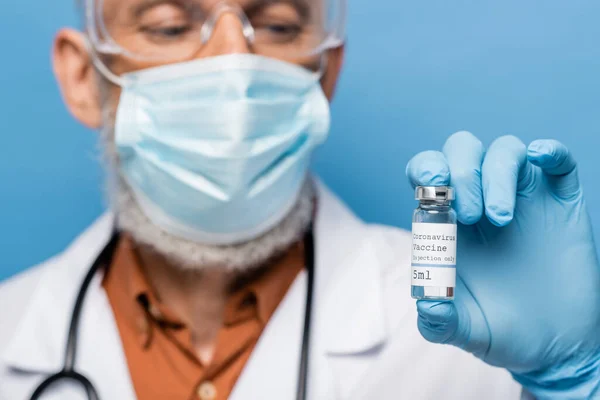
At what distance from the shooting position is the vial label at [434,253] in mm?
999

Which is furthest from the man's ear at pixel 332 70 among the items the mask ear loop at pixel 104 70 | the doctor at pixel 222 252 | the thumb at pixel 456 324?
the thumb at pixel 456 324

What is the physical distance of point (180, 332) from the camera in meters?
1.50

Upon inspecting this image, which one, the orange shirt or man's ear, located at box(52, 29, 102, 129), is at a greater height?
man's ear, located at box(52, 29, 102, 129)

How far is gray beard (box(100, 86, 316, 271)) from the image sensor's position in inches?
58.3

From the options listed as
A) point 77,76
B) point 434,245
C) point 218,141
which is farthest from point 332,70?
point 434,245

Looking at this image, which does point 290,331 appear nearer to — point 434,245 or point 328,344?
point 328,344

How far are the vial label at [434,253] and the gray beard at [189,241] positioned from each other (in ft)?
1.71

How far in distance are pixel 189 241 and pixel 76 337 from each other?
26 centimetres

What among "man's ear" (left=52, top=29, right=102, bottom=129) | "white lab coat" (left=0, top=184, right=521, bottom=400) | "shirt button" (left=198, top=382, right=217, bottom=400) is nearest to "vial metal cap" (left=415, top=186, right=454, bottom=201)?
"white lab coat" (left=0, top=184, right=521, bottom=400)

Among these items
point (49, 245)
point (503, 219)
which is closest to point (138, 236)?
point (49, 245)

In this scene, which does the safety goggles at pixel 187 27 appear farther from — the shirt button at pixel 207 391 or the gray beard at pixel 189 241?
the shirt button at pixel 207 391

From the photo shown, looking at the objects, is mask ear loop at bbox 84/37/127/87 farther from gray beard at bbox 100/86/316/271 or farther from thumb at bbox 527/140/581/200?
thumb at bbox 527/140/581/200

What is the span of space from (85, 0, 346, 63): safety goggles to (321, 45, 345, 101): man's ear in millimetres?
58

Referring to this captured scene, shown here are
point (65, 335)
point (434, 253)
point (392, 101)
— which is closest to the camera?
point (434, 253)
